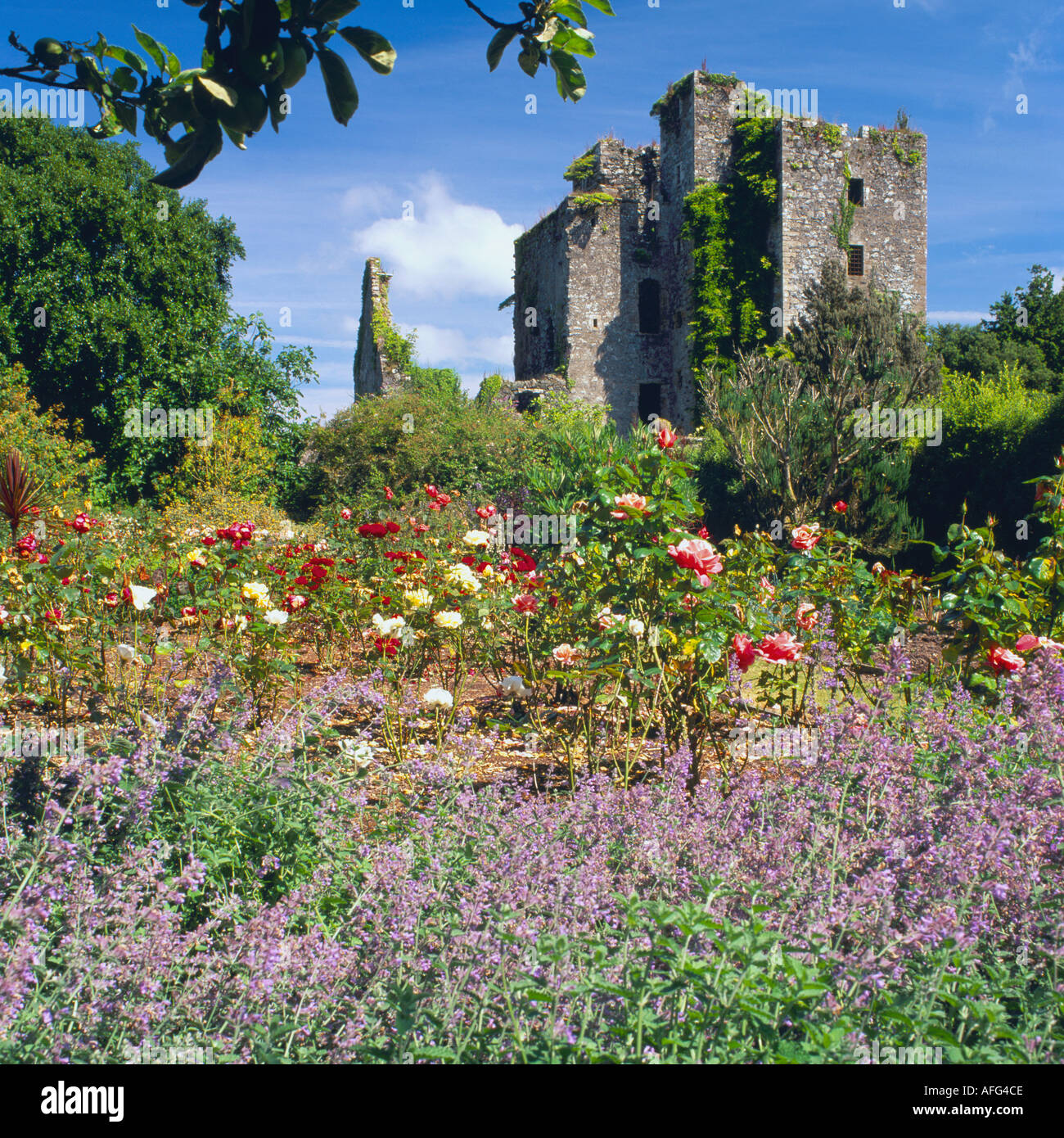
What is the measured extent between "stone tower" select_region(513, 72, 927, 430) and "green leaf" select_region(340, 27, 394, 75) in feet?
56.0

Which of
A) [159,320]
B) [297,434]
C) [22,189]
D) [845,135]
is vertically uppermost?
[845,135]

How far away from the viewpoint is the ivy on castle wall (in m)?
17.8

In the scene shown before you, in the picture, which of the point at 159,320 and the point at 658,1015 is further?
the point at 159,320

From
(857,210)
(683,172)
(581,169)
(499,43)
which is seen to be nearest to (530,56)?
(499,43)

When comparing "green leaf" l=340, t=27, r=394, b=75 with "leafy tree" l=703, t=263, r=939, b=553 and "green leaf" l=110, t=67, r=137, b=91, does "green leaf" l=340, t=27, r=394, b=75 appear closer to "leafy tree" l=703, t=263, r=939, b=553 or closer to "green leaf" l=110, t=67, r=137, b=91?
"green leaf" l=110, t=67, r=137, b=91

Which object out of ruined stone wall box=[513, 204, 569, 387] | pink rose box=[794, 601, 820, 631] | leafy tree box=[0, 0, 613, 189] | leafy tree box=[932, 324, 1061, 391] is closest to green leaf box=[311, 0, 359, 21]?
leafy tree box=[0, 0, 613, 189]

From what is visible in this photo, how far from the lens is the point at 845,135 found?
17.7 m

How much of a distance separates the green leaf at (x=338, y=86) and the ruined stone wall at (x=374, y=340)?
18.0 metres

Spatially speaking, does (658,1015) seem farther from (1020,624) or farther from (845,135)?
(845,135)

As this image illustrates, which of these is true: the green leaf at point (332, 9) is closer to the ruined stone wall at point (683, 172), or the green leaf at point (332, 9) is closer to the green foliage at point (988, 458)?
the green foliage at point (988, 458)

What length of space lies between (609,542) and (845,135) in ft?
57.9

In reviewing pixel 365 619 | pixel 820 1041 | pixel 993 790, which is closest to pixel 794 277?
pixel 365 619

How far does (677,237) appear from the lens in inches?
765

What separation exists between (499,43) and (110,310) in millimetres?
17566
